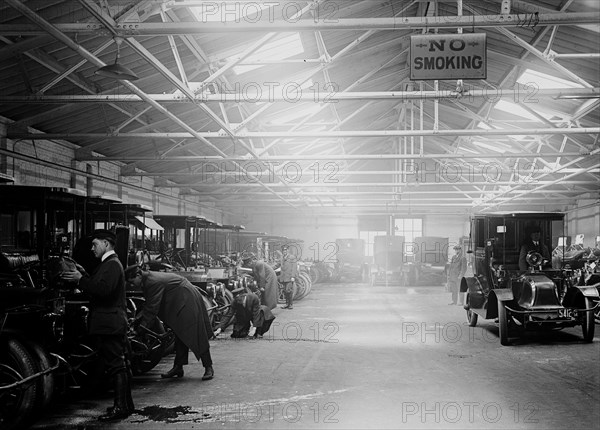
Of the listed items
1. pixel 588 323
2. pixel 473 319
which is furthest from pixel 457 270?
pixel 588 323

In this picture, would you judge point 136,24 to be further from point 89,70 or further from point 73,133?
point 73,133

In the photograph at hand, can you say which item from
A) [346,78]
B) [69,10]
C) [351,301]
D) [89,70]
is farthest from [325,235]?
[69,10]

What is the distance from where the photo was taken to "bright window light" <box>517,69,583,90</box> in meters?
12.6

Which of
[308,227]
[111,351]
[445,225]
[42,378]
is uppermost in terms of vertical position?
[445,225]

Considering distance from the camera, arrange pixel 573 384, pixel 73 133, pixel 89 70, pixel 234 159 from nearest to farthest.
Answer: pixel 573 384
pixel 89 70
pixel 73 133
pixel 234 159

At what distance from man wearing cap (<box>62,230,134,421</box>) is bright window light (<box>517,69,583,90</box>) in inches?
407

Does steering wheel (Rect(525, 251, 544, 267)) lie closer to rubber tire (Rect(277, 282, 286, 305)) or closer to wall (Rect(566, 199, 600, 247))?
rubber tire (Rect(277, 282, 286, 305))

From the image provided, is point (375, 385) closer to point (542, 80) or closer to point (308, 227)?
point (542, 80)

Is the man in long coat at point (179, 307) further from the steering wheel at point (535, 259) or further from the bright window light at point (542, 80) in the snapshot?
the bright window light at point (542, 80)

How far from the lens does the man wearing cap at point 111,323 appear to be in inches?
214

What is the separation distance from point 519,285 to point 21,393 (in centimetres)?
875

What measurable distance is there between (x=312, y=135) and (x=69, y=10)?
22.0 feet

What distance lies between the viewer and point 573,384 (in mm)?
6988

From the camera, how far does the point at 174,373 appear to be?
7.39m
